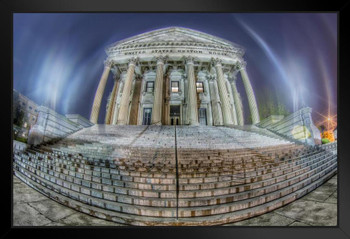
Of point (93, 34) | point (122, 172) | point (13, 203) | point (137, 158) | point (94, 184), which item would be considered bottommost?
point (13, 203)

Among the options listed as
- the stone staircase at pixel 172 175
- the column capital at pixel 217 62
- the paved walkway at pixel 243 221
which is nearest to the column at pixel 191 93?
the column capital at pixel 217 62

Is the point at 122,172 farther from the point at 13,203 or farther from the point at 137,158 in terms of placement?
the point at 13,203

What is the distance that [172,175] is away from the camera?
2939 mm

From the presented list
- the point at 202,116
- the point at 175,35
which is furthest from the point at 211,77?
the point at 175,35

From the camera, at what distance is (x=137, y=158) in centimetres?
331

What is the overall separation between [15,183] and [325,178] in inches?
263

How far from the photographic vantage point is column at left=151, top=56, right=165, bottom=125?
8070 mm

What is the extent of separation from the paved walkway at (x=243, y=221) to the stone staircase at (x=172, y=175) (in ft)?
0.35

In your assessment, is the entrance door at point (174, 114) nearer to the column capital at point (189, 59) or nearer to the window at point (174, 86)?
the window at point (174, 86)

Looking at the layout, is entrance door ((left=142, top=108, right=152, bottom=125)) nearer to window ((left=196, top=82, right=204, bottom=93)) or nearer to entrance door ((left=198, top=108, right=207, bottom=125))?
entrance door ((left=198, top=108, right=207, bottom=125))

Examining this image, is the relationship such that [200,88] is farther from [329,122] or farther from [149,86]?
[329,122]

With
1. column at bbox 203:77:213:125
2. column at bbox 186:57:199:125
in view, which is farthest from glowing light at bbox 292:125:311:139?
column at bbox 186:57:199:125

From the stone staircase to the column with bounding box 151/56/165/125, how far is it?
14.0 ft

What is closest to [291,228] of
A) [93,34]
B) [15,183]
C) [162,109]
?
[15,183]
